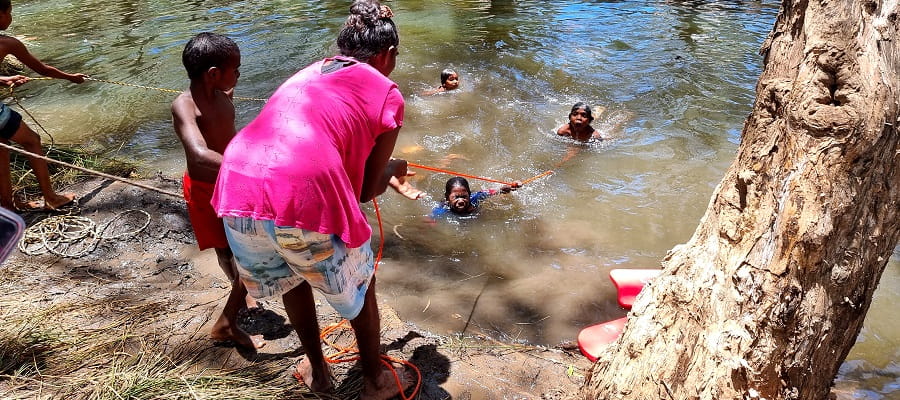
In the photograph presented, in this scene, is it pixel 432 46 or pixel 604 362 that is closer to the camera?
pixel 604 362

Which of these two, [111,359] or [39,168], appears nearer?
[111,359]

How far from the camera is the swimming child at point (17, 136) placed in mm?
3932

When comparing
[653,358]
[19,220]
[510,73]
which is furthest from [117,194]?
[510,73]

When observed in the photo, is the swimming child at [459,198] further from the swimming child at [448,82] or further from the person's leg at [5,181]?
the person's leg at [5,181]

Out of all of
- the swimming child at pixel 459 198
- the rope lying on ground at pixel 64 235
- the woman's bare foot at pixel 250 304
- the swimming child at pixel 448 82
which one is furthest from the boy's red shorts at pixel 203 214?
the swimming child at pixel 448 82

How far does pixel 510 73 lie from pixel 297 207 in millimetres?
7564

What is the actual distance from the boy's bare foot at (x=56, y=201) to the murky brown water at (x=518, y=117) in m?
1.34

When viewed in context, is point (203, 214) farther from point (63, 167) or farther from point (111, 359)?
point (63, 167)

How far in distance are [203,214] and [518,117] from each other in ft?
17.4

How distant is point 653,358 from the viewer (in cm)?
209

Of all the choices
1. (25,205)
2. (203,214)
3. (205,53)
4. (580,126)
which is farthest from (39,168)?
(580,126)

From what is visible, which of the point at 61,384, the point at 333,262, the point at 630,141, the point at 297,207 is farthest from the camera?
the point at 630,141

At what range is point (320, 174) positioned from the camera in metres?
1.81

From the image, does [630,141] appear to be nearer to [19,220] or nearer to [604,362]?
[604,362]
